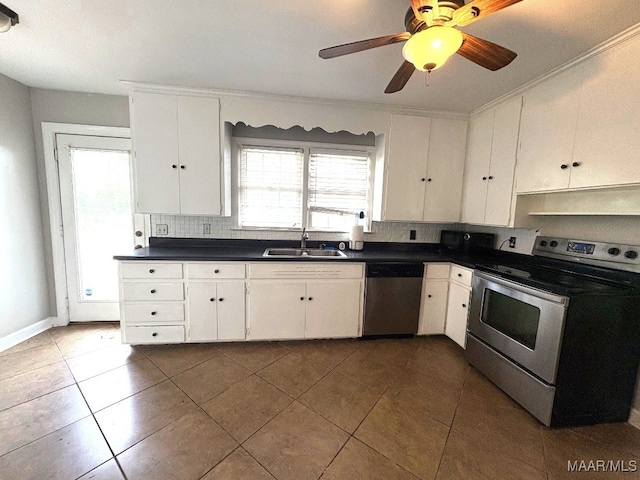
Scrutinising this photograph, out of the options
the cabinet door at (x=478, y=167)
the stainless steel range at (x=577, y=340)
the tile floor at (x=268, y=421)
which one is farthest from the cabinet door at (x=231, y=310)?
the cabinet door at (x=478, y=167)

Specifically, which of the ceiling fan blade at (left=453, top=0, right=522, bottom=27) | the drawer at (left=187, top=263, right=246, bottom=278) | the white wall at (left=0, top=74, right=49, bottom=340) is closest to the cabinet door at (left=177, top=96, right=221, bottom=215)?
the drawer at (left=187, top=263, right=246, bottom=278)

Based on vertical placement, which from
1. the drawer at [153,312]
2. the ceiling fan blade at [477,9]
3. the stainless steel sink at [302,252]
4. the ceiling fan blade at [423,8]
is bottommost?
the drawer at [153,312]

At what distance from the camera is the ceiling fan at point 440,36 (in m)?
1.13

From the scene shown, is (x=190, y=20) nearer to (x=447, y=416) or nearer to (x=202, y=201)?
(x=202, y=201)

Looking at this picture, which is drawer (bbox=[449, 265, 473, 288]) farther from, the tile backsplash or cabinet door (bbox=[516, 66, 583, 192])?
cabinet door (bbox=[516, 66, 583, 192])

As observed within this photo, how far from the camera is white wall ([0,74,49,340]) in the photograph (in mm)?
2346

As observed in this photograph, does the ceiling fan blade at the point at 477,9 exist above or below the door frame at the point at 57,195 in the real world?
above

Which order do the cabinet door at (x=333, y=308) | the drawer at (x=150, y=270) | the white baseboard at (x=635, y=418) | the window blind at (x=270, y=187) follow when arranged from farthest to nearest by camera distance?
the window blind at (x=270, y=187) < the cabinet door at (x=333, y=308) < the drawer at (x=150, y=270) < the white baseboard at (x=635, y=418)

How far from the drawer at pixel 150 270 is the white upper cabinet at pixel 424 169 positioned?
2171 mm

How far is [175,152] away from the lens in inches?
97.7

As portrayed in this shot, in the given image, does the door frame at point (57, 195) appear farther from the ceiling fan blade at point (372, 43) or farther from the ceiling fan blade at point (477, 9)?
the ceiling fan blade at point (477, 9)

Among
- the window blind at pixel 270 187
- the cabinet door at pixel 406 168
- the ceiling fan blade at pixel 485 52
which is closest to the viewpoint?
the ceiling fan blade at pixel 485 52

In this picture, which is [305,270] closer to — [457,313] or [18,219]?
[457,313]

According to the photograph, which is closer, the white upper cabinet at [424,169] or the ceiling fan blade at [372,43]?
the ceiling fan blade at [372,43]
